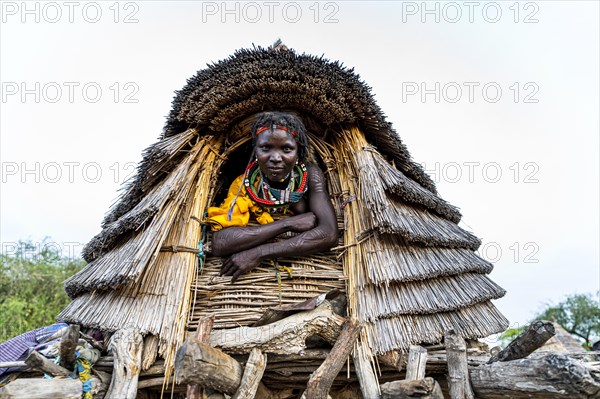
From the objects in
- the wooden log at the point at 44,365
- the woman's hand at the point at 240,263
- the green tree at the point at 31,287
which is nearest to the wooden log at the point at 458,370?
the woman's hand at the point at 240,263

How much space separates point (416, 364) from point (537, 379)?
620 millimetres

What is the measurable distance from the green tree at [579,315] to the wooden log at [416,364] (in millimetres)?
20659

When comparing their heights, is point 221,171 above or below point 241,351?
above

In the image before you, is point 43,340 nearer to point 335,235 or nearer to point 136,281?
point 136,281

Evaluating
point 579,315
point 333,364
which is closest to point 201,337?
point 333,364

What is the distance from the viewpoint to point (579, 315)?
844 inches

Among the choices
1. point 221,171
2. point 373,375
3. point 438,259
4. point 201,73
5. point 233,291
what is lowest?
point 373,375

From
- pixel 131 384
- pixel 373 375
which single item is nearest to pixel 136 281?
pixel 131 384

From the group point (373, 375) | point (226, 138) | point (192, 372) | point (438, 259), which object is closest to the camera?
point (192, 372)

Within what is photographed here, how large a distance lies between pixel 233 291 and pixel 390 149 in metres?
1.68

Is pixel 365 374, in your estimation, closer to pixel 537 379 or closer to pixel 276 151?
pixel 537 379

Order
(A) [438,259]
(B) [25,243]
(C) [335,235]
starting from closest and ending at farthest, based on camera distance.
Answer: (A) [438,259], (C) [335,235], (B) [25,243]

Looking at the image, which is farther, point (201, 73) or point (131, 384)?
point (201, 73)

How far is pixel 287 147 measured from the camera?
10.8ft
